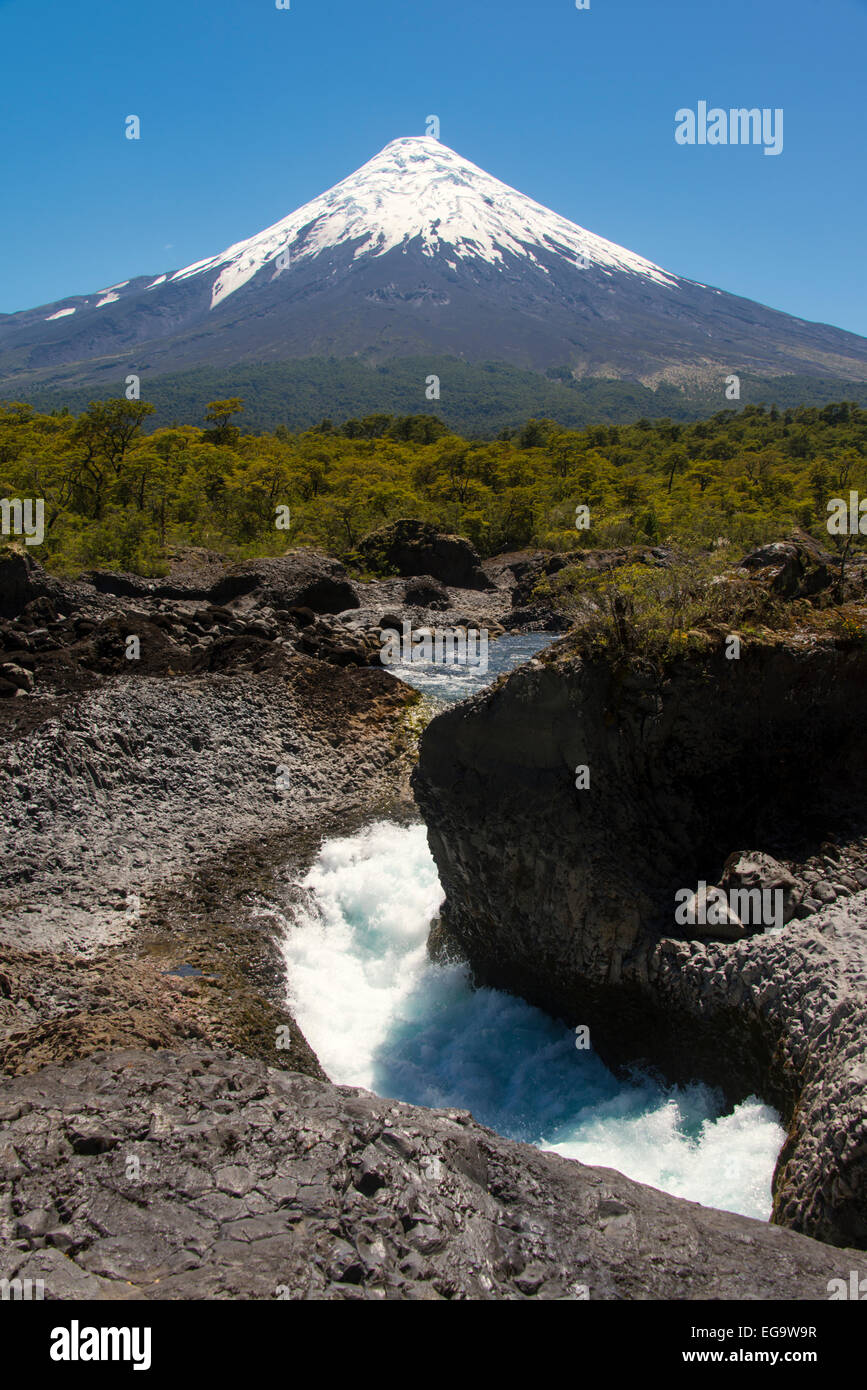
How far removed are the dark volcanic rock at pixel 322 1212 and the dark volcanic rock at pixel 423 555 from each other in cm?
2997

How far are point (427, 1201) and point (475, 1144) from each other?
2.25 ft

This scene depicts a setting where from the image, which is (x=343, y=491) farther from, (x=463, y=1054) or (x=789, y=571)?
(x=463, y=1054)

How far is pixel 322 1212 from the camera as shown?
4.71 metres

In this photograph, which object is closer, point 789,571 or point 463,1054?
point 463,1054

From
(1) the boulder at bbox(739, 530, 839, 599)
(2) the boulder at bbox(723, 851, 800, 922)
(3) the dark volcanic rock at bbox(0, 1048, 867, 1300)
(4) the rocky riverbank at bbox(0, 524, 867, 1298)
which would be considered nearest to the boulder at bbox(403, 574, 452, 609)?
(4) the rocky riverbank at bbox(0, 524, 867, 1298)

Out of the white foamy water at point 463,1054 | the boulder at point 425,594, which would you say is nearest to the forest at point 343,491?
the boulder at point 425,594

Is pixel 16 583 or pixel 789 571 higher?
pixel 16 583

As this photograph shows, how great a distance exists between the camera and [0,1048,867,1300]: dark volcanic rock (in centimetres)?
425

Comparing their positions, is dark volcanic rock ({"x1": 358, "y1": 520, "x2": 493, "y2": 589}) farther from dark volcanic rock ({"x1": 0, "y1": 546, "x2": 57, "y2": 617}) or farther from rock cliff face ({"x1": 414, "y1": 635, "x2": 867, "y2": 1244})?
rock cliff face ({"x1": 414, "y1": 635, "x2": 867, "y2": 1244})

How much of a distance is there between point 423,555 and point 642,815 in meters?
27.7

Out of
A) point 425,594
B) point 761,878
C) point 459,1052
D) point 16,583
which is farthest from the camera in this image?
point 425,594

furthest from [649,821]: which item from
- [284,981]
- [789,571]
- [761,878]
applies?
[284,981]

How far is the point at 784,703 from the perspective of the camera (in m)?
8.40

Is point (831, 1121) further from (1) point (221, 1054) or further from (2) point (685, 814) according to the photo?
(1) point (221, 1054)
